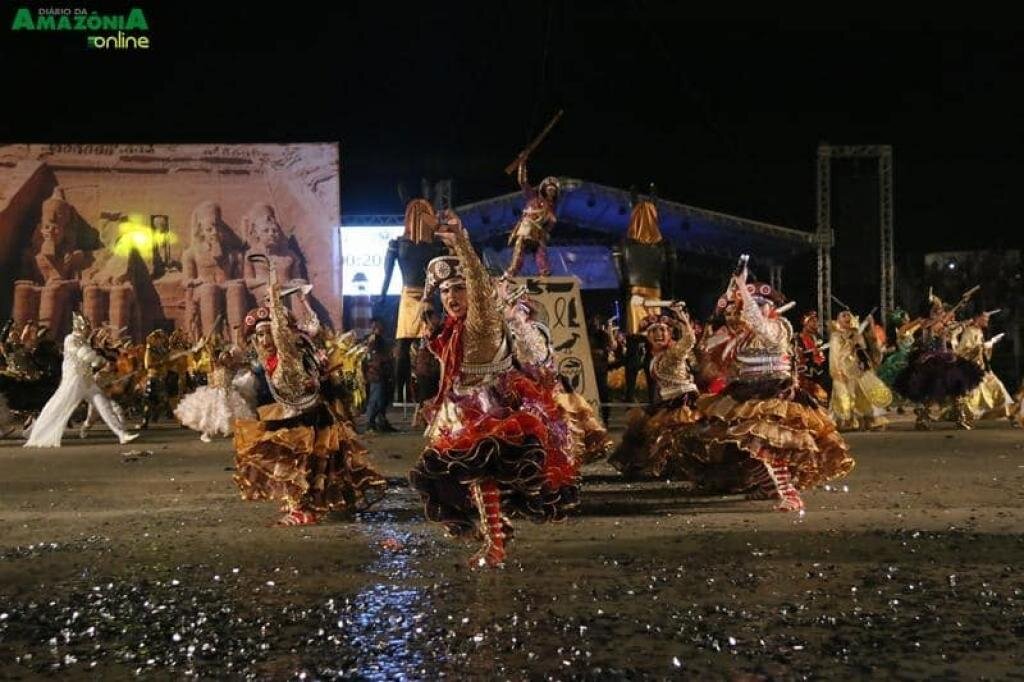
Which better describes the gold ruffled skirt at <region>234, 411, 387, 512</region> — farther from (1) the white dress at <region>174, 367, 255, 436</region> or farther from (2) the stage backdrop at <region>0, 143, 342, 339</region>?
(2) the stage backdrop at <region>0, 143, 342, 339</region>

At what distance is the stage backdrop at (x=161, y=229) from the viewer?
23672 mm

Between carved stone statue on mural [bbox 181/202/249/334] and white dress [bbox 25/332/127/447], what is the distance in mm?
8272

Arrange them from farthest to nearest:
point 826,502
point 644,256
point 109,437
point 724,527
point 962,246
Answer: point 962,246
point 644,256
point 109,437
point 826,502
point 724,527

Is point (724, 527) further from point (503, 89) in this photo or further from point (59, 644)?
point (503, 89)

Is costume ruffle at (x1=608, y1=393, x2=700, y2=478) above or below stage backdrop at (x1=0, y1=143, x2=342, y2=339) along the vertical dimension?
below

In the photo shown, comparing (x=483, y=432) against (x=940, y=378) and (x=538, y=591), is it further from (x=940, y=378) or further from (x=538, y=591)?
(x=940, y=378)

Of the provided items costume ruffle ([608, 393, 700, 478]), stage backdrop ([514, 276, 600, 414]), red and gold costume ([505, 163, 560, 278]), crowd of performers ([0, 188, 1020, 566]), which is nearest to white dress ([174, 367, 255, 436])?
crowd of performers ([0, 188, 1020, 566])

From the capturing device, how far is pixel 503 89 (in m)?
24.4

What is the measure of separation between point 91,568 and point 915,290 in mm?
29979

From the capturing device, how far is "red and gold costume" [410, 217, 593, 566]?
19.9 ft

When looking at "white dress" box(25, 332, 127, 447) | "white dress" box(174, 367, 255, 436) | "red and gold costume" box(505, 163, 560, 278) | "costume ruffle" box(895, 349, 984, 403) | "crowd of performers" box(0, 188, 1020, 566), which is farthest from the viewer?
"white dress" box(174, 367, 255, 436)

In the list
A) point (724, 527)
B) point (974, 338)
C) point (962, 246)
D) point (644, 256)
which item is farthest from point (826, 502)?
point (962, 246)

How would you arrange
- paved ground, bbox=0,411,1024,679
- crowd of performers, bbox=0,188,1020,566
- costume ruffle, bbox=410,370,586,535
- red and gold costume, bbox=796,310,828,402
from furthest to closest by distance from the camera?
red and gold costume, bbox=796,310,828,402
crowd of performers, bbox=0,188,1020,566
costume ruffle, bbox=410,370,586,535
paved ground, bbox=0,411,1024,679
